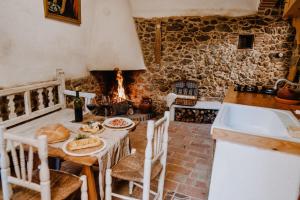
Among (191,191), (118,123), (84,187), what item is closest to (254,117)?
(191,191)

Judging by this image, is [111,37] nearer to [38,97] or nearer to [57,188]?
[38,97]

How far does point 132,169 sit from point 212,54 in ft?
12.5

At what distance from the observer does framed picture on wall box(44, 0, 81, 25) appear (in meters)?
2.81

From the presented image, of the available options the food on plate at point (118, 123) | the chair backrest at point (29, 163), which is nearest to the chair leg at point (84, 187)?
the chair backrest at point (29, 163)

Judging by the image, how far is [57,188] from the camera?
1.50 m

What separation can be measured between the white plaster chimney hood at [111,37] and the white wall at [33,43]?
1.00 feet

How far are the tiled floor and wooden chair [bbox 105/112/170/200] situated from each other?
421 mm

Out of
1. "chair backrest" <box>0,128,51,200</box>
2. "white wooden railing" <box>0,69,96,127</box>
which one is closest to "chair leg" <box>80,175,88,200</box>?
"chair backrest" <box>0,128,51,200</box>

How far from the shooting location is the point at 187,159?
294cm

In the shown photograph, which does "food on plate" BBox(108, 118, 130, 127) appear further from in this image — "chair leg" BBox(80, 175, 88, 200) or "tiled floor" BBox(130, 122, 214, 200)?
"tiled floor" BBox(130, 122, 214, 200)

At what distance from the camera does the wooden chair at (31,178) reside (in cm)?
124

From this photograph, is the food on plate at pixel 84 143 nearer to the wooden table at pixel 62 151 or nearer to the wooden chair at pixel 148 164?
the wooden table at pixel 62 151

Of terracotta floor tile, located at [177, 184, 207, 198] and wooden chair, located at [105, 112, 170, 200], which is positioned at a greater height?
wooden chair, located at [105, 112, 170, 200]

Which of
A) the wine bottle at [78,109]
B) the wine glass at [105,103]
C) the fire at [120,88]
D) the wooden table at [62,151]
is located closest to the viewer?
the wooden table at [62,151]
